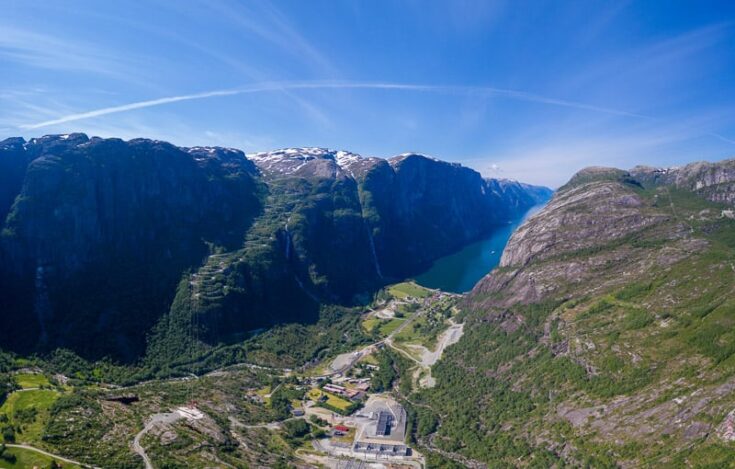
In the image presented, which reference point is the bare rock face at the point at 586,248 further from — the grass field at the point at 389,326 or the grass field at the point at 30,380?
the grass field at the point at 30,380

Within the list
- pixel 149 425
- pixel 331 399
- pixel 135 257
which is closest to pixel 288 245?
pixel 135 257

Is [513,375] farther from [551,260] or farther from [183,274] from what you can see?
[183,274]

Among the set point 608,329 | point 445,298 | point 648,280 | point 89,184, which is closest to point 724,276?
point 648,280

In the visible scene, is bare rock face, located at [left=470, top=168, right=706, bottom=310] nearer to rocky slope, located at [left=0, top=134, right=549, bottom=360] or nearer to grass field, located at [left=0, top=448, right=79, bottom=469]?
rocky slope, located at [left=0, top=134, right=549, bottom=360]

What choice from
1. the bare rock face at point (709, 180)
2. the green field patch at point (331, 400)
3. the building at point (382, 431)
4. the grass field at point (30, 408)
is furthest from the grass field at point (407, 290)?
the grass field at point (30, 408)

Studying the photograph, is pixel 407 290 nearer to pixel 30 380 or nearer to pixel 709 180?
pixel 709 180
